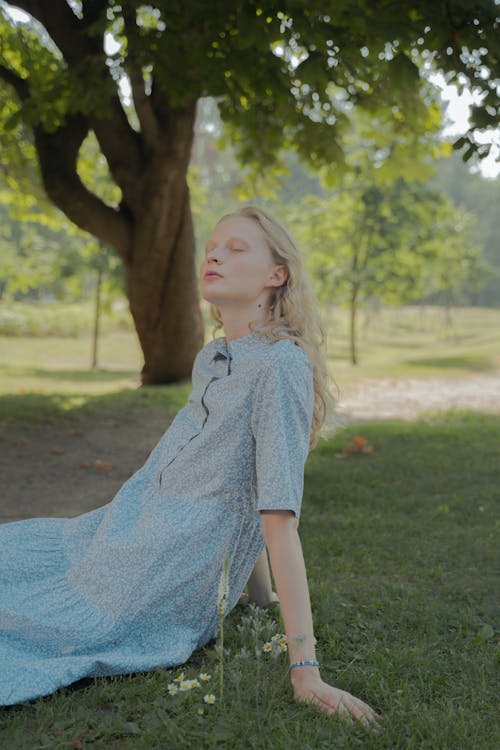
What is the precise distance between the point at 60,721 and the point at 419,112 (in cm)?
852

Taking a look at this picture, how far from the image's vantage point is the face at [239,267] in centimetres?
282

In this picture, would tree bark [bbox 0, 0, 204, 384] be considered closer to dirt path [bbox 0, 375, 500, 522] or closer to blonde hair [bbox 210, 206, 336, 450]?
dirt path [bbox 0, 375, 500, 522]

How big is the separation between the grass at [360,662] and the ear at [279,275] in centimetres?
133

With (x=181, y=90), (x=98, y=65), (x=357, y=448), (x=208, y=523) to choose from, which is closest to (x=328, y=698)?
(x=208, y=523)

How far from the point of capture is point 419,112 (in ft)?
30.2

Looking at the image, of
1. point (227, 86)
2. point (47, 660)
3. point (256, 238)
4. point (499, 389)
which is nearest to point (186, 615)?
point (47, 660)

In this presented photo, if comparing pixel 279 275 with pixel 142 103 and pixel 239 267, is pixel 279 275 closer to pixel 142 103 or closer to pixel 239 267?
pixel 239 267

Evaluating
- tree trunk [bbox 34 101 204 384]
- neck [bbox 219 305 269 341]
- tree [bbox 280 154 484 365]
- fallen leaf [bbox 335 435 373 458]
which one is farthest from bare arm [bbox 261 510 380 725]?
tree [bbox 280 154 484 365]

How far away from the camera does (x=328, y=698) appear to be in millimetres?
2393

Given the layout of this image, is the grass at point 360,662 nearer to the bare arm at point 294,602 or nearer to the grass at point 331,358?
the bare arm at point 294,602

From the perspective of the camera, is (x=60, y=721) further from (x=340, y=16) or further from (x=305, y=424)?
(x=340, y=16)

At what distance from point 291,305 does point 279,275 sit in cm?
12

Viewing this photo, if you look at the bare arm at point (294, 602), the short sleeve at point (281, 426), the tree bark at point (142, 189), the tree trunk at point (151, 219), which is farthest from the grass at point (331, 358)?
the bare arm at point (294, 602)

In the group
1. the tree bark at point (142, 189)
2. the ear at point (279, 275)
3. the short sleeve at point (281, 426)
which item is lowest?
the short sleeve at point (281, 426)
